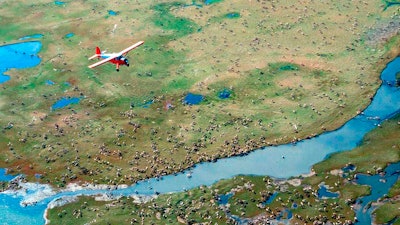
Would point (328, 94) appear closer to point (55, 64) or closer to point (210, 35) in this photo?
point (210, 35)

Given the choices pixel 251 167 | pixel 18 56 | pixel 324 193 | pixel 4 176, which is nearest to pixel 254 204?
pixel 251 167

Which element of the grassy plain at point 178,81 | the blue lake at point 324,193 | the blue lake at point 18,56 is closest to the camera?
the blue lake at point 324,193

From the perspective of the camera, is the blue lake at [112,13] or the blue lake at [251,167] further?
the blue lake at [112,13]

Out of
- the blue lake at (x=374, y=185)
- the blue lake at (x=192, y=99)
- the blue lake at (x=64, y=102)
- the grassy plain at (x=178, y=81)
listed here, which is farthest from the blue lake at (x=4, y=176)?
the blue lake at (x=374, y=185)

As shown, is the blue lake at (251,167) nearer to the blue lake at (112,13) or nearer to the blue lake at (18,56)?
the blue lake at (18,56)

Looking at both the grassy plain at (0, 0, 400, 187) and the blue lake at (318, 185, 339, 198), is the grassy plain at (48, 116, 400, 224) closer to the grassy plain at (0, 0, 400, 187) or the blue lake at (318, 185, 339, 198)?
the blue lake at (318, 185, 339, 198)
